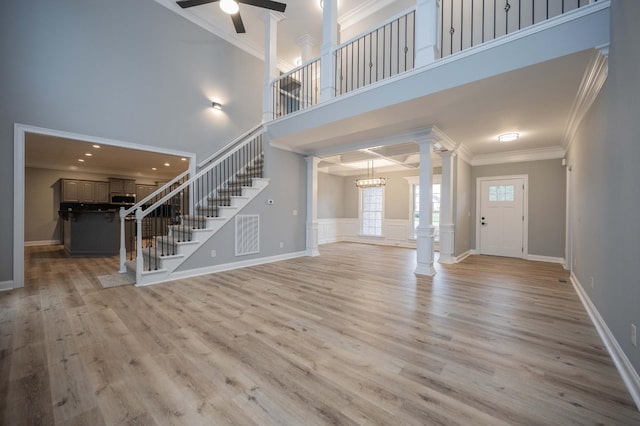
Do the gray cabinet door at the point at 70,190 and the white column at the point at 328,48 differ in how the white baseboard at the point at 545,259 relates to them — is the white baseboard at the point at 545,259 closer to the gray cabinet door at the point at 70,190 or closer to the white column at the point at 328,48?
the white column at the point at 328,48

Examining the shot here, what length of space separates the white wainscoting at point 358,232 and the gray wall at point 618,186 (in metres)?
5.73

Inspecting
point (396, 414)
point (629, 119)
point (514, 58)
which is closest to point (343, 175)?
point (514, 58)

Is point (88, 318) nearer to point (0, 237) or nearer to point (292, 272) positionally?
point (0, 237)

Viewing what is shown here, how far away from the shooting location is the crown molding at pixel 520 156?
589 centimetres

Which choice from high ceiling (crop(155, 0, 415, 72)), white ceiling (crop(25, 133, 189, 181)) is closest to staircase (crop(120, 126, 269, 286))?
white ceiling (crop(25, 133, 189, 181))

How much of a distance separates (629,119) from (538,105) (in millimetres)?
2030

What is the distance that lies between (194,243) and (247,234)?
105 centimetres

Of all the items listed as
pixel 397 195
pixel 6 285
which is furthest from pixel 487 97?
pixel 6 285

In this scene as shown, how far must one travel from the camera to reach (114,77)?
448 centimetres

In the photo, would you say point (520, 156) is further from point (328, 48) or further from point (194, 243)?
point (194, 243)

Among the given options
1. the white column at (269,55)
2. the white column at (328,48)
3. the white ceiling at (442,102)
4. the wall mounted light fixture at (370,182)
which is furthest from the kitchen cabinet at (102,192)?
the white column at (328,48)

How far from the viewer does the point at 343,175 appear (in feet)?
33.4

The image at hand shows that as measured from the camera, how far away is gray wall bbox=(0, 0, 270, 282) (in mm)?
3654

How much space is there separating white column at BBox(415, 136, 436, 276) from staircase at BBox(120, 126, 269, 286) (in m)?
3.22
